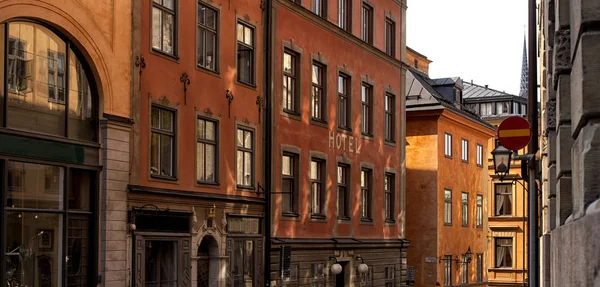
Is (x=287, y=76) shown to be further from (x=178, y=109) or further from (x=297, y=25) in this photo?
Result: (x=178, y=109)

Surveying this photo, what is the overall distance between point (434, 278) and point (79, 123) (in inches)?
1074

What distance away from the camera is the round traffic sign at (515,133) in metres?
14.9

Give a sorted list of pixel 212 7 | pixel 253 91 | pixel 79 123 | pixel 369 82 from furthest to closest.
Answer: pixel 369 82, pixel 253 91, pixel 212 7, pixel 79 123

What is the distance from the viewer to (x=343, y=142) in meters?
32.8

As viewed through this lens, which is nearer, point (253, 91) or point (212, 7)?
point (212, 7)

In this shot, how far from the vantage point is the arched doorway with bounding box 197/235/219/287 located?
78.8 ft

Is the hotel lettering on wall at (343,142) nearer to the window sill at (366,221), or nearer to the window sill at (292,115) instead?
the window sill at (366,221)

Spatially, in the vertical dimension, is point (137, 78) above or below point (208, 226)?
above

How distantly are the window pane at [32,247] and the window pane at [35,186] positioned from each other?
20 centimetres

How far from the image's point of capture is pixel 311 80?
3064 centimetres

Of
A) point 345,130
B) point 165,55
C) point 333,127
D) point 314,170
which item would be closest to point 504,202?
point 345,130

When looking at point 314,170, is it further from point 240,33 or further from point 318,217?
point 240,33

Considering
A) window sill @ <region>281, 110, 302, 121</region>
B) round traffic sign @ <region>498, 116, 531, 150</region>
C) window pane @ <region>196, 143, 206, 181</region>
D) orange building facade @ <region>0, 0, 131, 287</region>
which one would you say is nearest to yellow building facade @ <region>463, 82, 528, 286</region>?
window sill @ <region>281, 110, 302, 121</region>

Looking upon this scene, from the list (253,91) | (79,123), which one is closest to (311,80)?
(253,91)
